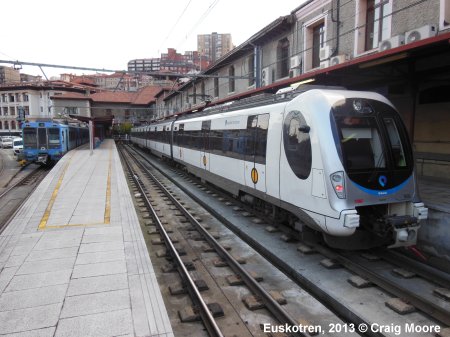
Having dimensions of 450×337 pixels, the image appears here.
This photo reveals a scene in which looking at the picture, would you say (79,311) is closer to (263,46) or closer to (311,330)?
(311,330)

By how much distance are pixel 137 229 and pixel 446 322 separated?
19.8 ft

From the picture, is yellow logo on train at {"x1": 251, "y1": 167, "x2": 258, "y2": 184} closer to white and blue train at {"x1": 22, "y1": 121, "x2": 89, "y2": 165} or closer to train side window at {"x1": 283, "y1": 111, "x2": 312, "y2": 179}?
train side window at {"x1": 283, "y1": 111, "x2": 312, "y2": 179}

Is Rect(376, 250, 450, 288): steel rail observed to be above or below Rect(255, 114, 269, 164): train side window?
below

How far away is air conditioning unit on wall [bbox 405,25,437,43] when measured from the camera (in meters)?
9.55

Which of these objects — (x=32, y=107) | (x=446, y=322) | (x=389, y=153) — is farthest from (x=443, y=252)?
(x=32, y=107)

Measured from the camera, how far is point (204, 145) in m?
13.3

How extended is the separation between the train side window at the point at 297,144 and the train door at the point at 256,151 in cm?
108

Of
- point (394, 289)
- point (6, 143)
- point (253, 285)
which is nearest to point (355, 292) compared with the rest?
point (394, 289)

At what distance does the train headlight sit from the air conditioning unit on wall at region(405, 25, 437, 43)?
623 cm

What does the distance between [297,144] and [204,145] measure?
6985 mm

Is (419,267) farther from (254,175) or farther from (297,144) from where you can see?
(254,175)

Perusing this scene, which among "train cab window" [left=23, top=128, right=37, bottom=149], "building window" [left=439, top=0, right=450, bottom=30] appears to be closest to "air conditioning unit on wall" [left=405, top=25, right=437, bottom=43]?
"building window" [left=439, top=0, right=450, bottom=30]

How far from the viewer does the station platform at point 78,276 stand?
418 centimetres

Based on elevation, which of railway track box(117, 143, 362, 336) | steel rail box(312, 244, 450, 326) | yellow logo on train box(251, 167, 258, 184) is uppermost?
yellow logo on train box(251, 167, 258, 184)
